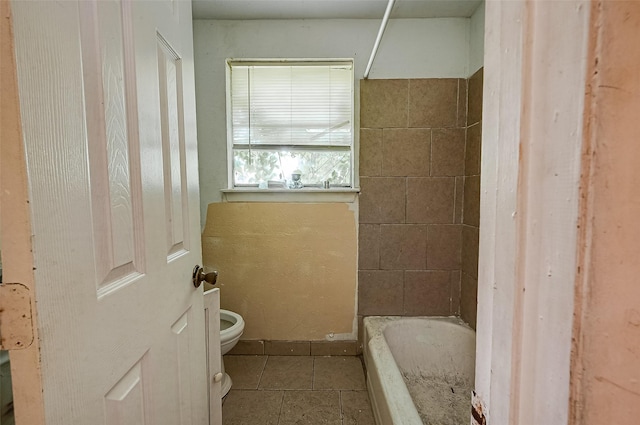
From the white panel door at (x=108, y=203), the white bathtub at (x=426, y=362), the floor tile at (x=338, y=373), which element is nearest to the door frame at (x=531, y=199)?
the white panel door at (x=108, y=203)

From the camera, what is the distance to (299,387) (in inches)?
68.0

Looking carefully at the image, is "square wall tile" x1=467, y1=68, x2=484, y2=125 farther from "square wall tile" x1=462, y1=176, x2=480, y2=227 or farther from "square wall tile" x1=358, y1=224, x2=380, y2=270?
"square wall tile" x1=358, y1=224, x2=380, y2=270

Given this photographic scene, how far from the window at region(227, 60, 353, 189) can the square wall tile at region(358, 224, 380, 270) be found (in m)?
0.34

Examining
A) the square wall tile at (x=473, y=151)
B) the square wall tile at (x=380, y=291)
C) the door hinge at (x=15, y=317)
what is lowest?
the square wall tile at (x=380, y=291)

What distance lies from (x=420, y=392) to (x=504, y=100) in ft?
5.83

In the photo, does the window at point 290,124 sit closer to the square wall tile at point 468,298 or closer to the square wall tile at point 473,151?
the square wall tile at point 473,151

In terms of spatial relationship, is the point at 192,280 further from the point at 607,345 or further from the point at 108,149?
the point at 607,345

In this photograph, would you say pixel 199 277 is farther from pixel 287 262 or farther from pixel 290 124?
pixel 290 124

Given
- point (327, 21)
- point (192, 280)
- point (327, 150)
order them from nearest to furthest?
1. point (192, 280)
2. point (327, 21)
3. point (327, 150)

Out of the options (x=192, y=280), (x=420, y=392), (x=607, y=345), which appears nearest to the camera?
(x=607, y=345)

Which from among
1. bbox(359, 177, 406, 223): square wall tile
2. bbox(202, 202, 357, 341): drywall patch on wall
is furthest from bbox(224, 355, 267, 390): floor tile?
bbox(359, 177, 406, 223): square wall tile

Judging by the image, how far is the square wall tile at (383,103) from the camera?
Answer: 6.18 ft

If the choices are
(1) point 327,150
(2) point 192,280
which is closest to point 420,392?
(2) point 192,280

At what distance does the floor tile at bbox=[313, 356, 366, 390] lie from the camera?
68.6 inches
